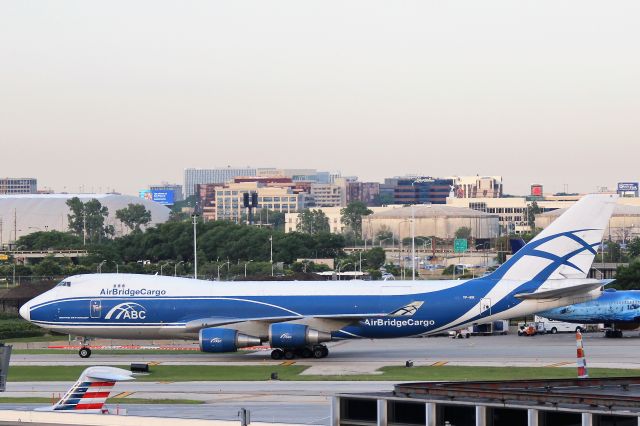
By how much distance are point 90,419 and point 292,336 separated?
30540 mm

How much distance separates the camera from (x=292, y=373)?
56594mm

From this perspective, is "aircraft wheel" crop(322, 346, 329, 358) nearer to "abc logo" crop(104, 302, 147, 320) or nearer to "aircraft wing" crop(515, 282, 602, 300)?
"abc logo" crop(104, 302, 147, 320)

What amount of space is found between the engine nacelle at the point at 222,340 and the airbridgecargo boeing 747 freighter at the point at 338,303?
0.05 m

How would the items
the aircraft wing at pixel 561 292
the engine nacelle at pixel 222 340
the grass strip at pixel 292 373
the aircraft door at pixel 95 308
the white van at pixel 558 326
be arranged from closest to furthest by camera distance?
the grass strip at pixel 292 373 → the aircraft wing at pixel 561 292 → the engine nacelle at pixel 222 340 → the aircraft door at pixel 95 308 → the white van at pixel 558 326

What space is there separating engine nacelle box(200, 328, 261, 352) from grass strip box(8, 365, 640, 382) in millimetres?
2346

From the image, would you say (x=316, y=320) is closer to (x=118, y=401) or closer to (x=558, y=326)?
(x=118, y=401)

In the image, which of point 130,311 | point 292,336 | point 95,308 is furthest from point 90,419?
point 95,308

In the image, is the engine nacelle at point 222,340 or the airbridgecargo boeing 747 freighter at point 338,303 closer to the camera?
the engine nacelle at point 222,340

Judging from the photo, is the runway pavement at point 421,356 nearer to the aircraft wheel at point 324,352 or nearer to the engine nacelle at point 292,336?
the aircraft wheel at point 324,352

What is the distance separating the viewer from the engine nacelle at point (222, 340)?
62.9m

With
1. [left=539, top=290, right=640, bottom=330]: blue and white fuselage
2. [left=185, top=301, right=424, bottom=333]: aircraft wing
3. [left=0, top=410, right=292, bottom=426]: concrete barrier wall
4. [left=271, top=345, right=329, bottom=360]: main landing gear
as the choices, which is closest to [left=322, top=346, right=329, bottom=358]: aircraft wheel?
[left=271, top=345, right=329, bottom=360]: main landing gear

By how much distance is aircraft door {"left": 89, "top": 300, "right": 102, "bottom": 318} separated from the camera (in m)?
65.3

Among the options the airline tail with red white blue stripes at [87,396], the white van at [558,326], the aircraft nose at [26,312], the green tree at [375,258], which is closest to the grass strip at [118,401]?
the airline tail with red white blue stripes at [87,396]

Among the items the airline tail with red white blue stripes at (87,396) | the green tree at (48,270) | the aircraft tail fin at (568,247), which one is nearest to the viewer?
the airline tail with red white blue stripes at (87,396)
